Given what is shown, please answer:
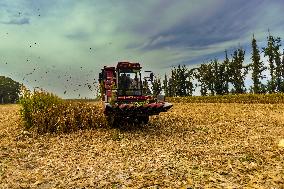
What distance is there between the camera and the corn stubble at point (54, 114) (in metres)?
15.3

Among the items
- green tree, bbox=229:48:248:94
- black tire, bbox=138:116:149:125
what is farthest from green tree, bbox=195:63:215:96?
black tire, bbox=138:116:149:125

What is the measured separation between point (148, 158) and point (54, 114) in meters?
7.06

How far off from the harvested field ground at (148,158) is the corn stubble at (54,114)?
2.17ft

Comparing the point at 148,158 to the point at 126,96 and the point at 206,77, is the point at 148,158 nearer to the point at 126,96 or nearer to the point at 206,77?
the point at 126,96

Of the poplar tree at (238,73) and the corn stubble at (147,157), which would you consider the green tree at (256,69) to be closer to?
the poplar tree at (238,73)

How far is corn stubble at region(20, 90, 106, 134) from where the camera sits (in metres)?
15.3

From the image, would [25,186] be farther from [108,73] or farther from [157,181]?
[108,73]

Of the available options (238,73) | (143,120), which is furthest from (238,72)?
(143,120)

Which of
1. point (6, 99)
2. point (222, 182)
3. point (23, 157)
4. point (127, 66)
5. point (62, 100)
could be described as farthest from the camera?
point (6, 99)

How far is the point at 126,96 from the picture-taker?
15.7 metres

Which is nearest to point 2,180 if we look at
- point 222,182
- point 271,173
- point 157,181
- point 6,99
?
point 157,181

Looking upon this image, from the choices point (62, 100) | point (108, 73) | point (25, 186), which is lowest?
point (25, 186)

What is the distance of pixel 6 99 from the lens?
98625 mm

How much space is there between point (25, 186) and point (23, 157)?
3395 mm
